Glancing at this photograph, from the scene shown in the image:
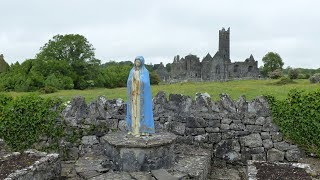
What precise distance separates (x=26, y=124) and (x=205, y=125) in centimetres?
600

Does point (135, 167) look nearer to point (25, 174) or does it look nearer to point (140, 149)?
point (140, 149)

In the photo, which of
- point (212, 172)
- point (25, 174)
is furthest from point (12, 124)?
point (212, 172)

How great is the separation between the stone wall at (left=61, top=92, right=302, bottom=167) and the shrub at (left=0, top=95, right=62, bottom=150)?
→ 1.69 ft

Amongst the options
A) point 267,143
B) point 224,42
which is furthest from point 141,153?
point 224,42

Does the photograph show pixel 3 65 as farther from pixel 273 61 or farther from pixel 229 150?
pixel 229 150

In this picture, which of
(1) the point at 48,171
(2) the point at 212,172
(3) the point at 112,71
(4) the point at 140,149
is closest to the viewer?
(4) the point at 140,149

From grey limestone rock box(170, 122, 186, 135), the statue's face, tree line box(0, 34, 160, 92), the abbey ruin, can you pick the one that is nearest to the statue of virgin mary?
the statue's face

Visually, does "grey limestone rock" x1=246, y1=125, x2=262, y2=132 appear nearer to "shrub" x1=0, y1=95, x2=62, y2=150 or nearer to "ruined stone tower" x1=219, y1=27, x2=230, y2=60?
"shrub" x1=0, y1=95, x2=62, y2=150

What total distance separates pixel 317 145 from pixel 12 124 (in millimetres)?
9854

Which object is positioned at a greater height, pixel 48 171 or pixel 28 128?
pixel 28 128

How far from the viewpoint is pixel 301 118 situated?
11.1m

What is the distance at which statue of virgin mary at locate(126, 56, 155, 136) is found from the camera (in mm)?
9484

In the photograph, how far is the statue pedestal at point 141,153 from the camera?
29.8 ft

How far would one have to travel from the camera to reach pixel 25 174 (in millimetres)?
8477
